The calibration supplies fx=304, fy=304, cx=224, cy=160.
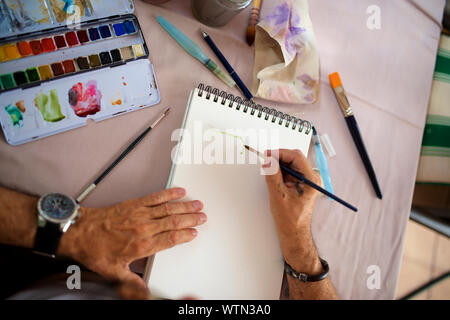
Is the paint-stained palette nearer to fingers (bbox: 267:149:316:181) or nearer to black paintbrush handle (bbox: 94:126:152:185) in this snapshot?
black paintbrush handle (bbox: 94:126:152:185)

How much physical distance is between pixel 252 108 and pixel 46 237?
46cm

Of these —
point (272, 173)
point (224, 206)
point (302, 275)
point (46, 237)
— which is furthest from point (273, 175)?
point (46, 237)

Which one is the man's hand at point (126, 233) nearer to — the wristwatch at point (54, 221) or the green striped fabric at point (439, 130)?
the wristwatch at point (54, 221)

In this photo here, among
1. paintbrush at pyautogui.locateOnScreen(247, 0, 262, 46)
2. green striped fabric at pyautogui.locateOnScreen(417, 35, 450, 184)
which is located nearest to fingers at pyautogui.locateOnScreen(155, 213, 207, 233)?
paintbrush at pyautogui.locateOnScreen(247, 0, 262, 46)

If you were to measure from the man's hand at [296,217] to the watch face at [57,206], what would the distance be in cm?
37

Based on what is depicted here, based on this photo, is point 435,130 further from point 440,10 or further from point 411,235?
point 411,235

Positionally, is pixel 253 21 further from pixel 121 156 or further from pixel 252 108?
pixel 121 156

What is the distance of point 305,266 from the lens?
0.62 metres

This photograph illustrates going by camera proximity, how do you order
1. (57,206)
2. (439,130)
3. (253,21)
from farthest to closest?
(439,130) → (253,21) → (57,206)

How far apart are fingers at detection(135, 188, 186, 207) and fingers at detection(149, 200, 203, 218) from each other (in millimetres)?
16

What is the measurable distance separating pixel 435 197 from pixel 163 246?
113cm

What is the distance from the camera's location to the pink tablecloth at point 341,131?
58cm

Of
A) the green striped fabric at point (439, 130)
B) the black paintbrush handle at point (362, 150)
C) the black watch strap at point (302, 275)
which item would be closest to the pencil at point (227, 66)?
the black paintbrush handle at point (362, 150)
